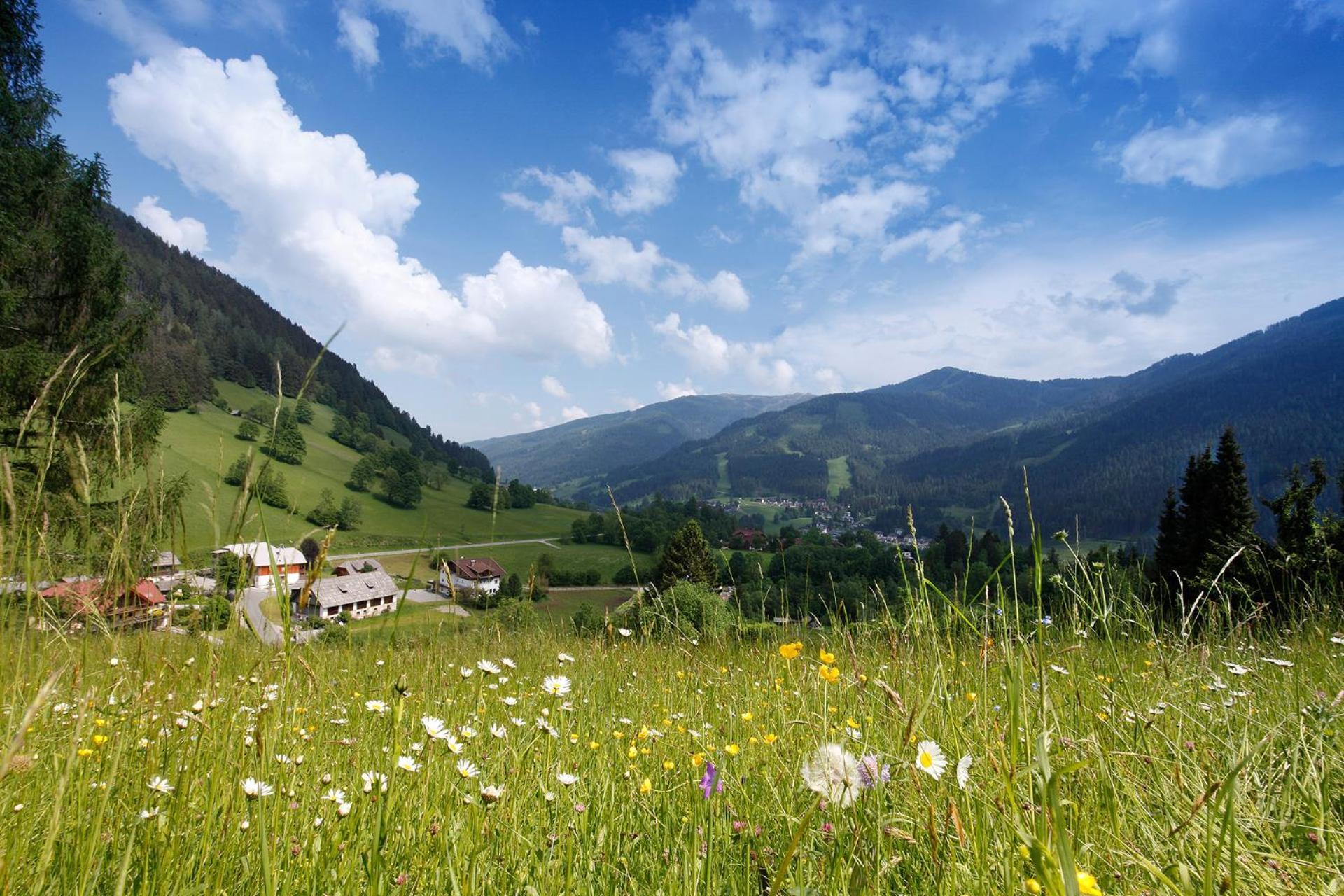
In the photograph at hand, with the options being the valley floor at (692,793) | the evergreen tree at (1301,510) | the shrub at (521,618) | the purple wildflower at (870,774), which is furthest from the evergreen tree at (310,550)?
the evergreen tree at (1301,510)

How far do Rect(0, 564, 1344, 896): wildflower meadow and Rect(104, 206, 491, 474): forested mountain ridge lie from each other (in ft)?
391

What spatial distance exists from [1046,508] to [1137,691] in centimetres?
21604

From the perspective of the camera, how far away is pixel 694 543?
3981cm

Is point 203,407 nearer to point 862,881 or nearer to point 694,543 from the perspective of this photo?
point 694,543

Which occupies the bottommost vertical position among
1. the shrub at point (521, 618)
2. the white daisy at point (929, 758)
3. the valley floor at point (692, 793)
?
the shrub at point (521, 618)

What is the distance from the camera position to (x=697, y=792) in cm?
187

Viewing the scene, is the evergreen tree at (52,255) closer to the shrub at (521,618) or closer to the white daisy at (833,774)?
the shrub at (521,618)

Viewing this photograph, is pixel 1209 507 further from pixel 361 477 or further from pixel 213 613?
pixel 361 477

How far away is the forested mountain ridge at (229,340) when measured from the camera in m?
110

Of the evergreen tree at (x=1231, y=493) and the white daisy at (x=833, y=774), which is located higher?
the white daisy at (x=833, y=774)

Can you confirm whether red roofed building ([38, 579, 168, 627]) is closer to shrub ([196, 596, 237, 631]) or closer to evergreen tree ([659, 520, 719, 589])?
shrub ([196, 596, 237, 631])

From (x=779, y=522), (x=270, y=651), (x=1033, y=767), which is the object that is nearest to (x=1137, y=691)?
(x=1033, y=767)

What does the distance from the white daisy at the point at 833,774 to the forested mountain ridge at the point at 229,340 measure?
121m

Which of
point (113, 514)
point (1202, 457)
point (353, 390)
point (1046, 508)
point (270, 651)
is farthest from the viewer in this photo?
point (1046, 508)
